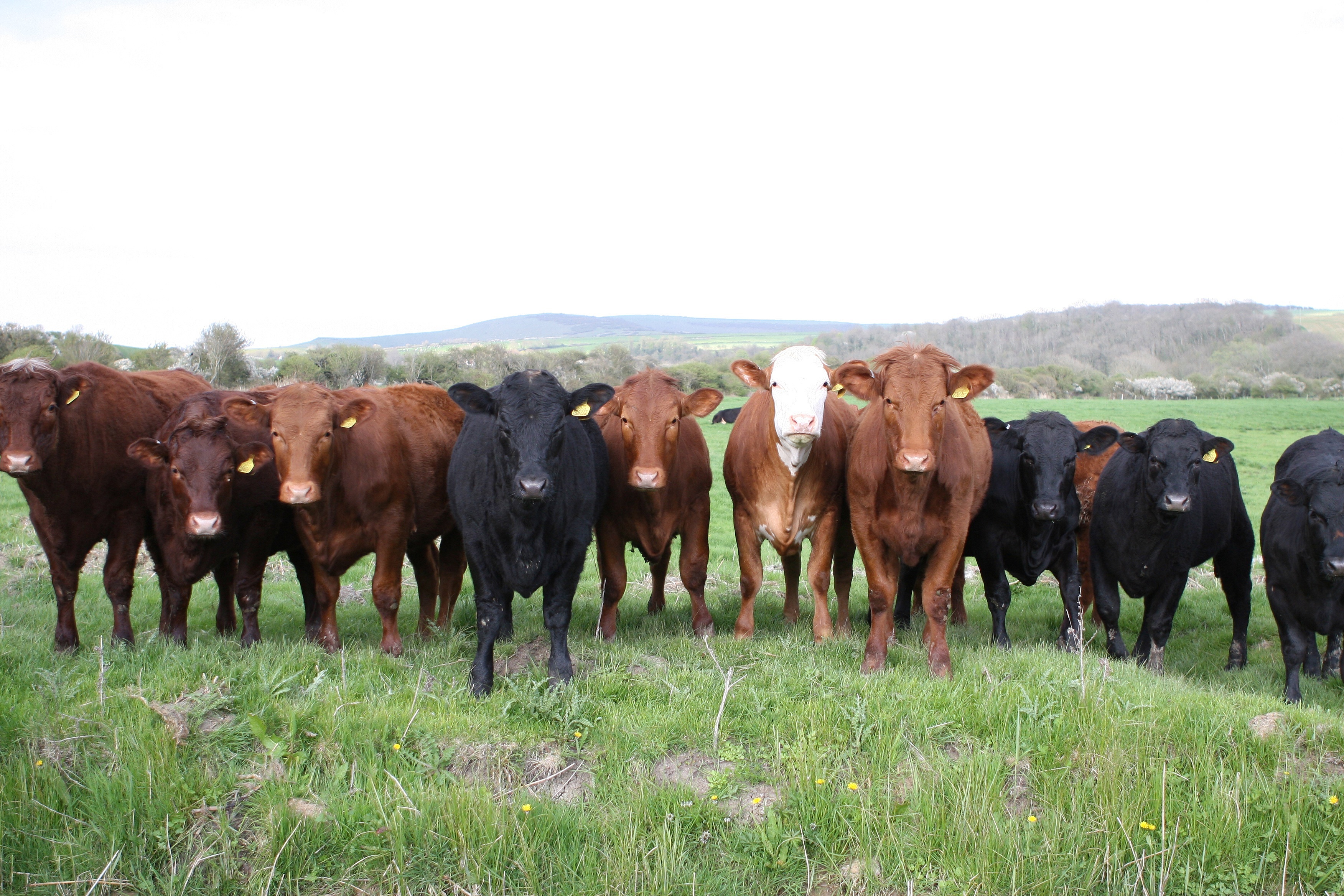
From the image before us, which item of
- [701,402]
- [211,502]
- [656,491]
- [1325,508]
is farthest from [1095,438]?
[211,502]

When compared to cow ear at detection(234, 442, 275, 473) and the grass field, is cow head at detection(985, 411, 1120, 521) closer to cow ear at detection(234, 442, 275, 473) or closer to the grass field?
the grass field

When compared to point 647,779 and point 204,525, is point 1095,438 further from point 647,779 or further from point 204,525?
point 204,525

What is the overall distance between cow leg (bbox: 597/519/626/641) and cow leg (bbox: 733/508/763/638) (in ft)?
3.49

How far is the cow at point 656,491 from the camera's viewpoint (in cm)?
710

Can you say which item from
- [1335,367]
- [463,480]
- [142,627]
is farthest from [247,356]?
[1335,367]

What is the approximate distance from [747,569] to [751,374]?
1.77 metres

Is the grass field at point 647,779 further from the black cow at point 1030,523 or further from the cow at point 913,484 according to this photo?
the black cow at point 1030,523

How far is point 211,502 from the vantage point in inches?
246

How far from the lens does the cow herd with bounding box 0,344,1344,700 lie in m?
6.15

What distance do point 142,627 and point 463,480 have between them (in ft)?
12.7

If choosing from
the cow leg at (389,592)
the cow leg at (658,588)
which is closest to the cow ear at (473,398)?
the cow leg at (389,592)

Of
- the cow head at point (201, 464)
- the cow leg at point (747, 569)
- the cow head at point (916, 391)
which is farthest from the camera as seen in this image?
the cow leg at point (747, 569)

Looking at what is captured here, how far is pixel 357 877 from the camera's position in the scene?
161 inches

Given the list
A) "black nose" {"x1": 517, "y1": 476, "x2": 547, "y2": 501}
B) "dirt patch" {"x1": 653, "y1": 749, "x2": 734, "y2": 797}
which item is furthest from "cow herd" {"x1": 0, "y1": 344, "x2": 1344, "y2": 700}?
"dirt patch" {"x1": 653, "y1": 749, "x2": 734, "y2": 797}
